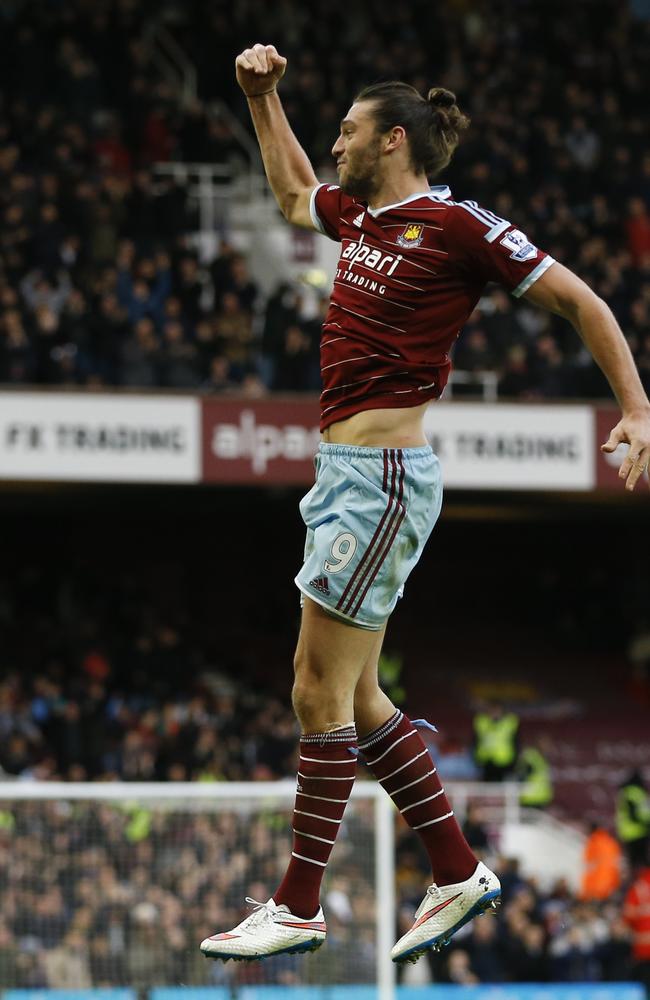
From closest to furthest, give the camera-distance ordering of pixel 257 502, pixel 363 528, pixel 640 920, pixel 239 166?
pixel 363 528 < pixel 640 920 < pixel 239 166 < pixel 257 502

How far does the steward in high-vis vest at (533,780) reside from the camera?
671 inches

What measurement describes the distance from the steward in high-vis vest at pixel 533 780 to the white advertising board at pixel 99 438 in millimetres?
4205

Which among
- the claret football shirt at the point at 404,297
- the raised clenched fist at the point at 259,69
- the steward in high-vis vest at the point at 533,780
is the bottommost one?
the steward in high-vis vest at the point at 533,780

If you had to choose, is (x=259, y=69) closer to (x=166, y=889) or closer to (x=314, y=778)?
(x=314, y=778)

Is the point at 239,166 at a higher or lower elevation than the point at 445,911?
higher

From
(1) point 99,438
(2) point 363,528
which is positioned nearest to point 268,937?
(2) point 363,528

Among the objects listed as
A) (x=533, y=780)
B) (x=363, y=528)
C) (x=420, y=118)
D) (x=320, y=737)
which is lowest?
(x=320, y=737)

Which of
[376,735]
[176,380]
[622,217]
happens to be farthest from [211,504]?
Answer: [376,735]

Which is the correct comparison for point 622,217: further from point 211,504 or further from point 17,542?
point 17,542

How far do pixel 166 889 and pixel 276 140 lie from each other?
629 cm

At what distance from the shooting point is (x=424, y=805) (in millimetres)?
4918

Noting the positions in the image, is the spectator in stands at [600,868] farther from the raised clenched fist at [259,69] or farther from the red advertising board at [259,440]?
the raised clenched fist at [259,69]

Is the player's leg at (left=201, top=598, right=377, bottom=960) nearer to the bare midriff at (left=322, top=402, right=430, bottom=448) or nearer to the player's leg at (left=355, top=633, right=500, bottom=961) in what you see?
the player's leg at (left=355, top=633, right=500, bottom=961)

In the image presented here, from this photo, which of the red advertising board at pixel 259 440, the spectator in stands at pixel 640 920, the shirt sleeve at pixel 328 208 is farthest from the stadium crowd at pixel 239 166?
the shirt sleeve at pixel 328 208
